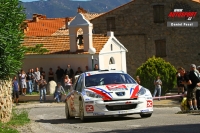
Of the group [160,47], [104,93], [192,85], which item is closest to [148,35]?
[160,47]

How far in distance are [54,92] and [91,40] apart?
25.5 feet

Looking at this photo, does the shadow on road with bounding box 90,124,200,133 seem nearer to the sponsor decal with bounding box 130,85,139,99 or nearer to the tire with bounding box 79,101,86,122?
the sponsor decal with bounding box 130,85,139,99

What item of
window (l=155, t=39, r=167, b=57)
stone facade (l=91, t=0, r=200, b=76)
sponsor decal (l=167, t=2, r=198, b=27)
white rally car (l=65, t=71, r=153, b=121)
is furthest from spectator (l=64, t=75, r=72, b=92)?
white rally car (l=65, t=71, r=153, b=121)

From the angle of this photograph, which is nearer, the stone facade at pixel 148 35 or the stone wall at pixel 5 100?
the stone wall at pixel 5 100

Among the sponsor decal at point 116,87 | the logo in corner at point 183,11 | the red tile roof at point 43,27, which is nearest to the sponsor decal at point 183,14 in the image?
the logo in corner at point 183,11

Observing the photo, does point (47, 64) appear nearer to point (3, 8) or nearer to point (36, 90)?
point (36, 90)

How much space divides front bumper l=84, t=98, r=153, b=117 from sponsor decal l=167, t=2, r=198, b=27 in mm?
39916

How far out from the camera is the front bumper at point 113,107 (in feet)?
61.3

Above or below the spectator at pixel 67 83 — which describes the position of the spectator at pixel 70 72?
above

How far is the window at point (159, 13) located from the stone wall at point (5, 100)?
43.2 meters

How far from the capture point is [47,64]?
48.4 m

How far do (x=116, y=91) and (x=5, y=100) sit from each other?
354 cm

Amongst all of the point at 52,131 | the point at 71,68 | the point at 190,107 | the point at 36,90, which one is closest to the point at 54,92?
the point at 36,90

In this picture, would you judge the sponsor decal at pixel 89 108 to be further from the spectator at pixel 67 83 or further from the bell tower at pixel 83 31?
the bell tower at pixel 83 31
